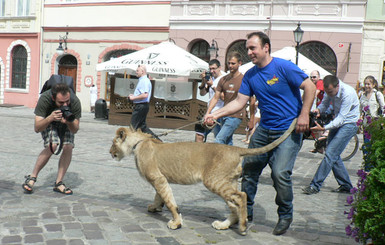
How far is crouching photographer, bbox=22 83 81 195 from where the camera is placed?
562 cm

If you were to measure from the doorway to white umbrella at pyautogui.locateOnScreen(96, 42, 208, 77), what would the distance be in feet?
31.2

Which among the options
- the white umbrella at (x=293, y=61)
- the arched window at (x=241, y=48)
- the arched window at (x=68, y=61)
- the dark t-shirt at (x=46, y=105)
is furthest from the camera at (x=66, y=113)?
the arched window at (x=68, y=61)

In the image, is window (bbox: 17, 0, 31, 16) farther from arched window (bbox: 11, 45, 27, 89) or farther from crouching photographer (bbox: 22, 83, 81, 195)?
crouching photographer (bbox: 22, 83, 81, 195)

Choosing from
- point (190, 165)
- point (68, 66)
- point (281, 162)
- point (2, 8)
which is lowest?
point (190, 165)

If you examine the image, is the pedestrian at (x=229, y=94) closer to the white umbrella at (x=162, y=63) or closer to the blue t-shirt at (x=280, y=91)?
the blue t-shirt at (x=280, y=91)

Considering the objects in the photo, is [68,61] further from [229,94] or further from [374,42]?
[229,94]

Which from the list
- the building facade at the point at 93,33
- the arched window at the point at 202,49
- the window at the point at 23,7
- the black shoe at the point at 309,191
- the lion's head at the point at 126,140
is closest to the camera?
the lion's head at the point at 126,140

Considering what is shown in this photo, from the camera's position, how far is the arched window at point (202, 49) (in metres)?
22.3

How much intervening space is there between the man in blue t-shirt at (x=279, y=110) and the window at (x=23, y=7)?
2528 centimetres

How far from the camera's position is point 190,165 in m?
4.73

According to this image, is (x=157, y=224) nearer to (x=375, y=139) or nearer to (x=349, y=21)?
(x=375, y=139)

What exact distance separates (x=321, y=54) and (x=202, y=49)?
580 cm

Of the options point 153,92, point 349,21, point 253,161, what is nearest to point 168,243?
point 253,161

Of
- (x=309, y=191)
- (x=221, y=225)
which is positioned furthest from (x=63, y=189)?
(x=309, y=191)
